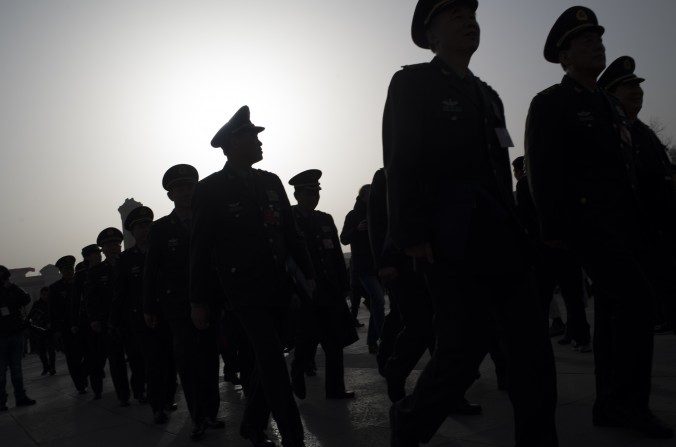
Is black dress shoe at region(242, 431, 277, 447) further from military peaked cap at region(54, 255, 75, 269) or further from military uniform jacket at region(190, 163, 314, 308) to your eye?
military peaked cap at region(54, 255, 75, 269)

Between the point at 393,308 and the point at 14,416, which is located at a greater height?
the point at 393,308

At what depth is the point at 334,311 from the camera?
6383 millimetres

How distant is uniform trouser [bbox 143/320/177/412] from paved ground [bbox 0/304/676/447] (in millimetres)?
327

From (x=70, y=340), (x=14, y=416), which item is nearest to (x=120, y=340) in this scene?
(x=14, y=416)

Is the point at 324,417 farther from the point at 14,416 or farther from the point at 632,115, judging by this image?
the point at 14,416

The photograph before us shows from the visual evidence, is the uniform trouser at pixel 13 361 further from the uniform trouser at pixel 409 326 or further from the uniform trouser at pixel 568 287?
the uniform trouser at pixel 568 287

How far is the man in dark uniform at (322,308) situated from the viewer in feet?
20.2

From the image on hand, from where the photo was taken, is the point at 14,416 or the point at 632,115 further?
the point at 14,416

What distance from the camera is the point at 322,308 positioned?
6.38 m

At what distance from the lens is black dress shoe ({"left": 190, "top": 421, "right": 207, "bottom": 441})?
5.29 meters

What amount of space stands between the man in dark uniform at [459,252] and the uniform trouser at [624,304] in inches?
33.6

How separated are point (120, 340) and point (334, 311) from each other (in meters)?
3.66

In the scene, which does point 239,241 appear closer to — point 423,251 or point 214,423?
point 423,251

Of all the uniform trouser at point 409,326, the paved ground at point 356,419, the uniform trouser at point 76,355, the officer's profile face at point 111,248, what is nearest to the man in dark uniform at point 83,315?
the uniform trouser at point 76,355
